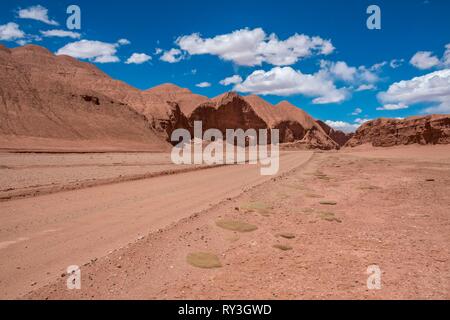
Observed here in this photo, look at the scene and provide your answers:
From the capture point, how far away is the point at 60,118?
154 ft

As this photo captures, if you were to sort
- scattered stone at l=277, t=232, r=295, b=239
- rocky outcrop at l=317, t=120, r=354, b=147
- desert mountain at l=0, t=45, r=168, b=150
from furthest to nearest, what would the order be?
rocky outcrop at l=317, t=120, r=354, b=147, desert mountain at l=0, t=45, r=168, b=150, scattered stone at l=277, t=232, r=295, b=239

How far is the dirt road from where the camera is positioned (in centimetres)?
547

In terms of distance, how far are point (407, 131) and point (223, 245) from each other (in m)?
68.1

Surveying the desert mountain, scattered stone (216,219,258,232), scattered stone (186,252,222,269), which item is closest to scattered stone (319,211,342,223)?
scattered stone (216,219,258,232)

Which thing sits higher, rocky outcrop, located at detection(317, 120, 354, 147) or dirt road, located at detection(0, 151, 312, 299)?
rocky outcrop, located at detection(317, 120, 354, 147)

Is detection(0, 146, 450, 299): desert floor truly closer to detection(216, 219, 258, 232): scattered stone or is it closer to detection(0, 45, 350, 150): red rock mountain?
detection(216, 219, 258, 232): scattered stone

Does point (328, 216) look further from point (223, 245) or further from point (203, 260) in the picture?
point (203, 260)

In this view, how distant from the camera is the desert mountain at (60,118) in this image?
4031 cm

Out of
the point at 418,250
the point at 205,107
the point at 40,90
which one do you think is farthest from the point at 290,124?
the point at 418,250

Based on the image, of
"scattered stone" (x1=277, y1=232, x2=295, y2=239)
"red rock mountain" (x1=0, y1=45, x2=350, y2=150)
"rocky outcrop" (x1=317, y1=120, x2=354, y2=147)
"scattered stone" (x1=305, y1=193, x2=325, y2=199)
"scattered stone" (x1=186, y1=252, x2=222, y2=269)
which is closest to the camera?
"scattered stone" (x1=186, y1=252, x2=222, y2=269)

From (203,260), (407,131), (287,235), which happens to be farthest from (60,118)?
(407,131)

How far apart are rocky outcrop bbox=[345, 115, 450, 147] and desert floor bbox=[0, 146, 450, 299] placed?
54.0 metres

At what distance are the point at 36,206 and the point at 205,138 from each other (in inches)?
3219

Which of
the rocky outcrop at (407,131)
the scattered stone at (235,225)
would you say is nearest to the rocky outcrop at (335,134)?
the rocky outcrop at (407,131)
